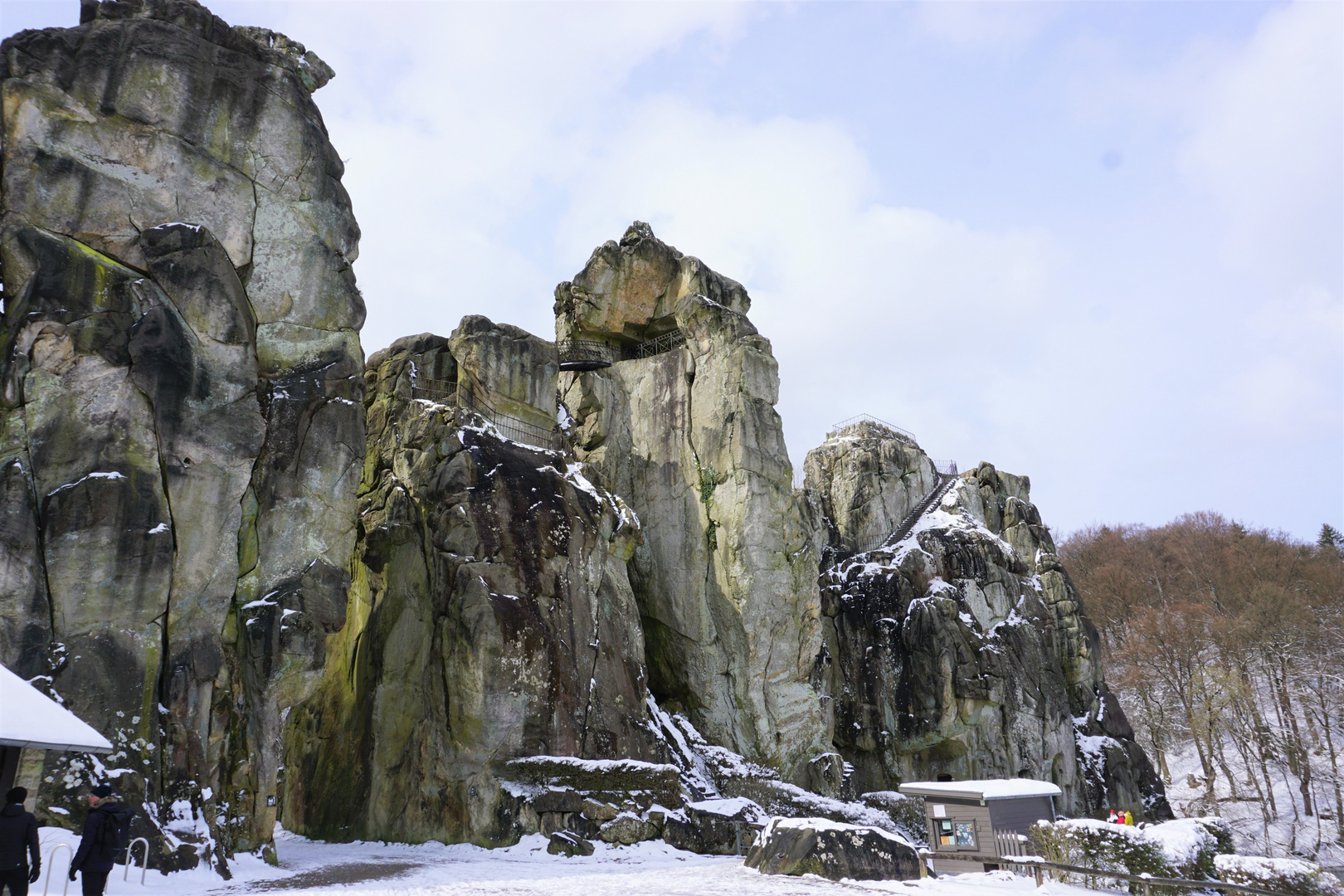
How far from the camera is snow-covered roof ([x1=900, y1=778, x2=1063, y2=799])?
1880 centimetres

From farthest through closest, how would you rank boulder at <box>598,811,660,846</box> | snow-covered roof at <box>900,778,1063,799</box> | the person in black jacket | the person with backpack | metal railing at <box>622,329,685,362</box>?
metal railing at <box>622,329,685,362</box> < boulder at <box>598,811,660,846</box> < snow-covered roof at <box>900,778,1063,799</box> < the person with backpack < the person in black jacket

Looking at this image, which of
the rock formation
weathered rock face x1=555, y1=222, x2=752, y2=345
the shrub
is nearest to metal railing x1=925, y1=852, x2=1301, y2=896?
the shrub

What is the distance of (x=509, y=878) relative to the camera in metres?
16.5

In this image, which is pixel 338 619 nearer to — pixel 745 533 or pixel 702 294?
pixel 745 533

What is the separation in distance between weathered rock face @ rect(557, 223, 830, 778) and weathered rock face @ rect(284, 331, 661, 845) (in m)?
5.04

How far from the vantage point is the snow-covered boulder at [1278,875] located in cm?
1227

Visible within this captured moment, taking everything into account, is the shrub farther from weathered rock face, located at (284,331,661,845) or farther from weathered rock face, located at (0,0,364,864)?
weathered rock face, located at (0,0,364,864)

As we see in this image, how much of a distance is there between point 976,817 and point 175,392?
18.2m

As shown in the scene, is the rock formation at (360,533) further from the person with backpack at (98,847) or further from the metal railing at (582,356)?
the person with backpack at (98,847)

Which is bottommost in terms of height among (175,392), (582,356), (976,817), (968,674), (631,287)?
(976,817)

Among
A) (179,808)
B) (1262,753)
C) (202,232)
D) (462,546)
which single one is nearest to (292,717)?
(462,546)

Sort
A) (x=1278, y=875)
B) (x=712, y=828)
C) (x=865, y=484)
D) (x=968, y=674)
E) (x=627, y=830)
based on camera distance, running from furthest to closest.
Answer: (x=865, y=484), (x=968, y=674), (x=712, y=828), (x=627, y=830), (x=1278, y=875)

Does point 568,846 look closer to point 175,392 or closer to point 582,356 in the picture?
point 175,392

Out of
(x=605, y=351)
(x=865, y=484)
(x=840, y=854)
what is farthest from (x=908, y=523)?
(x=840, y=854)
